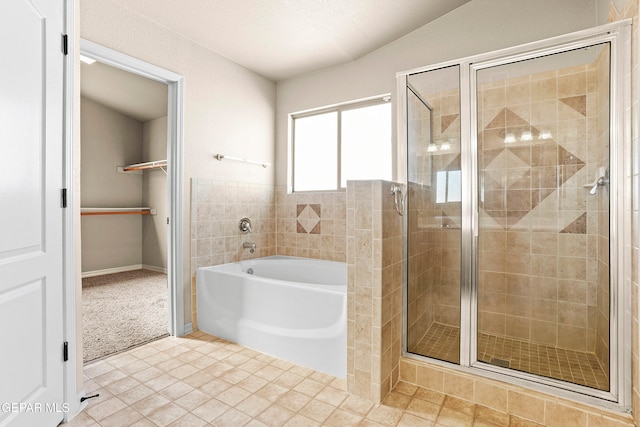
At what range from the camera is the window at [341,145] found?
3.16 m

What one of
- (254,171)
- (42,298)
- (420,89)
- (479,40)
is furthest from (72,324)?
(479,40)

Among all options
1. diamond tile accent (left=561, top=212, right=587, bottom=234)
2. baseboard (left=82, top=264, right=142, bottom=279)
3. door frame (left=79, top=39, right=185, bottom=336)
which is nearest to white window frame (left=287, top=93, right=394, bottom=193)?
door frame (left=79, top=39, right=185, bottom=336)

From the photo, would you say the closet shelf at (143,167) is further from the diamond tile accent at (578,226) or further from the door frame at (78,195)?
the diamond tile accent at (578,226)

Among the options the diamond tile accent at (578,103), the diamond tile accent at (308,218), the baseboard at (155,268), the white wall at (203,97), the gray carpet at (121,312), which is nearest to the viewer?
the diamond tile accent at (578,103)

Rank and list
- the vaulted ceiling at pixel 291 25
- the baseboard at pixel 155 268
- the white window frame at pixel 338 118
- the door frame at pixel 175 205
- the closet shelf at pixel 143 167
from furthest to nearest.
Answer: the baseboard at pixel 155 268
the closet shelf at pixel 143 167
the white window frame at pixel 338 118
the door frame at pixel 175 205
the vaulted ceiling at pixel 291 25

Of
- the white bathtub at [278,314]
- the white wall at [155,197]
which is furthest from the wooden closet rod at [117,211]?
the white bathtub at [278,314]

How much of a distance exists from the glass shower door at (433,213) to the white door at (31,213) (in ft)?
6.30

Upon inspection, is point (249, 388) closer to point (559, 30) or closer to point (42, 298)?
point (42, 298)

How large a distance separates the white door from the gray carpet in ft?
2.96

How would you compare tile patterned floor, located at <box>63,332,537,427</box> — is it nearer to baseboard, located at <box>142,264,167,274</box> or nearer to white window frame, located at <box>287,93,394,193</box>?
white window frame, located at <box>287,93,394,193</box>

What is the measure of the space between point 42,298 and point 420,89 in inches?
93.4

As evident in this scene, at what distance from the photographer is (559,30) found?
2342 mm

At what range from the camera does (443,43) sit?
274 centimetres

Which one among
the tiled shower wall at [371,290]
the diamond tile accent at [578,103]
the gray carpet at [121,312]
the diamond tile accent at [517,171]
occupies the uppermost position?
the diamond tile accent at [578,103]
